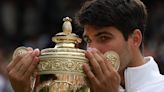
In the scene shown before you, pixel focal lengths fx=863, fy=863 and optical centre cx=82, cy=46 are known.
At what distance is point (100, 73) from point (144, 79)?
31.7 inches

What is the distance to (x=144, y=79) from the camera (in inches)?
203

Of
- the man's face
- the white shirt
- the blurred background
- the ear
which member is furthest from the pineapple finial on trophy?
the blurred background

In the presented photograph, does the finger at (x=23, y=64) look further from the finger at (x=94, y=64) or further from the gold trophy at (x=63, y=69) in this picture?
the finger at (x=94, y=64)

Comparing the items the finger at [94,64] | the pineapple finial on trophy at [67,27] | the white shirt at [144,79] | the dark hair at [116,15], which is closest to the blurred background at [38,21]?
the dark hair at [116,15]

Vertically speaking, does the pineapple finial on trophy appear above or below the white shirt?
above

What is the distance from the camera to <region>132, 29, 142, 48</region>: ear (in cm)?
531

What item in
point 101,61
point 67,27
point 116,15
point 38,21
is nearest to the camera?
point 101,61

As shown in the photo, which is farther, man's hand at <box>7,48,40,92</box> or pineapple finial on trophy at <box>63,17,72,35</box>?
pineapple finial on trophy at <box>63,17,72,35</box>

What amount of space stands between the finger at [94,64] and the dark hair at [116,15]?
27.6 inches

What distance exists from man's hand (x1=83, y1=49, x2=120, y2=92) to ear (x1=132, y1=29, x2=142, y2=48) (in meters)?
0.88

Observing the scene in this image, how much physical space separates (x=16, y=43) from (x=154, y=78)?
8065 mm

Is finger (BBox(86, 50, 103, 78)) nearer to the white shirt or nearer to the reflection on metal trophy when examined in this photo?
the reflection on metal trophy

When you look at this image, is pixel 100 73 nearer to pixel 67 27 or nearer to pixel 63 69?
pixel 63 69

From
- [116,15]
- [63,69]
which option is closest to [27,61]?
[63,69]
